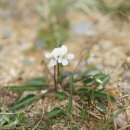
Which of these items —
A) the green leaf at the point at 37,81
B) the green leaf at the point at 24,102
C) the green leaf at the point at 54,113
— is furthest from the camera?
the green leaf at the point at 37,81

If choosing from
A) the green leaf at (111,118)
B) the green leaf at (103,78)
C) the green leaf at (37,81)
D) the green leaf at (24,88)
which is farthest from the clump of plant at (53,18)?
the green leaf at (111,118)

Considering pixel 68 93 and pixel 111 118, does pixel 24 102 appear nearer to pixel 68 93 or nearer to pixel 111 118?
pixel 68 93

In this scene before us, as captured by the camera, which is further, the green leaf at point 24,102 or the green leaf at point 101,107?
the green leaf at point 24,102

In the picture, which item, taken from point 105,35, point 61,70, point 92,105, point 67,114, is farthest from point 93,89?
point 105,35

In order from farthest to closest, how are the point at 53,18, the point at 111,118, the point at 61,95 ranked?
the point at 53,18, the point at 61,95, the point at 111,118

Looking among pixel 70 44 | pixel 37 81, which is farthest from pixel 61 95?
pixel 70 44

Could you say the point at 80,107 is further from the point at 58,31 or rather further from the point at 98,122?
the point at 58,31

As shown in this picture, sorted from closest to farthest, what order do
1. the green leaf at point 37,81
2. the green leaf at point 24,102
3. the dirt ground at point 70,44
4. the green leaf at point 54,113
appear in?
the green leaf at point 54,113, the green leaf at point 24,102, the green leaf at point 37,81, the dirt ground at point 70,44

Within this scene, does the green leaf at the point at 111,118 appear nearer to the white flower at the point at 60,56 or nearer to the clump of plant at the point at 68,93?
the clump of plant at the point at 68,93
